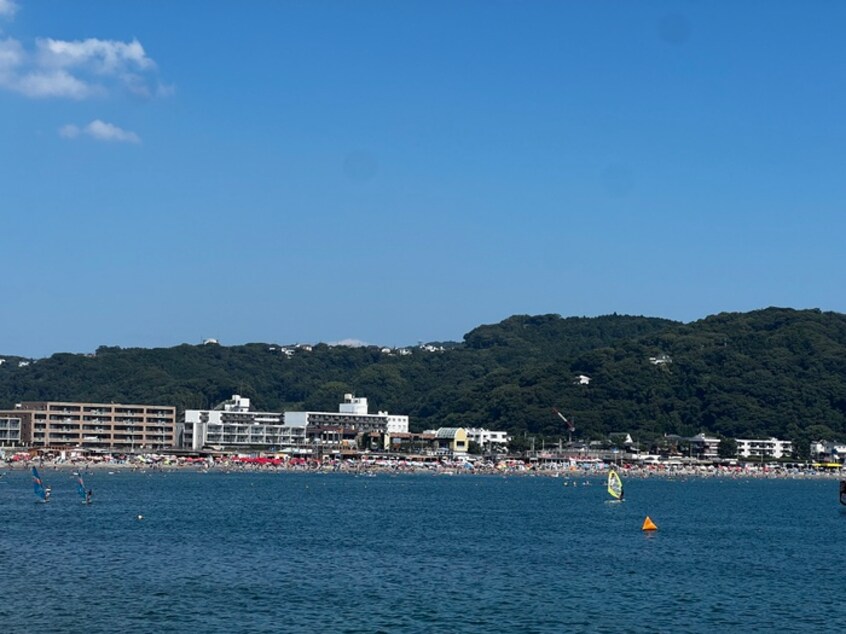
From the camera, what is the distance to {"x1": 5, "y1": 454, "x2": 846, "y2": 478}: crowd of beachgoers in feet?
544

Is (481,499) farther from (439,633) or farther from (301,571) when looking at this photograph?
(439,633)

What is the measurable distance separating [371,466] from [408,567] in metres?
127

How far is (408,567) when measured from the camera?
52812mm

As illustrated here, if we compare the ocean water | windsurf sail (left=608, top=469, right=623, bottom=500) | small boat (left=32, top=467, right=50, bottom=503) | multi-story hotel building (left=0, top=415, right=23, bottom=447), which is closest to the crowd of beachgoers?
multi-story hotel building (left=0, top=415, right=23, bottom=447)

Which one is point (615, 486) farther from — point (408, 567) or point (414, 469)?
point (414, 469)

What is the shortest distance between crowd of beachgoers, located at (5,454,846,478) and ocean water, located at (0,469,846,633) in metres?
66.2

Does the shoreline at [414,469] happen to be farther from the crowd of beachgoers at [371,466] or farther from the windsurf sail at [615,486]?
the windsurf sail at [615,486]

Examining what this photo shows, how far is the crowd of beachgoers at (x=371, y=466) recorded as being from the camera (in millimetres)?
165875

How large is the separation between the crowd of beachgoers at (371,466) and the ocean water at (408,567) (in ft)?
217

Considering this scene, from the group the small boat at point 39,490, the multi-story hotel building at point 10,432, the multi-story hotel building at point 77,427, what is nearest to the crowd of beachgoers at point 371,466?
the multi-story hotel building at point 77,427

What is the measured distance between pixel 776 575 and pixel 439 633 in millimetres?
21250

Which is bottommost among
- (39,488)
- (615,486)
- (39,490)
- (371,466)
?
(371,466)

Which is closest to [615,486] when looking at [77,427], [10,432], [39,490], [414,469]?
[39,490]

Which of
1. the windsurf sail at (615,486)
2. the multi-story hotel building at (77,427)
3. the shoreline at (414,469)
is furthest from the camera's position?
the multi-story hotel building at (77,427)
